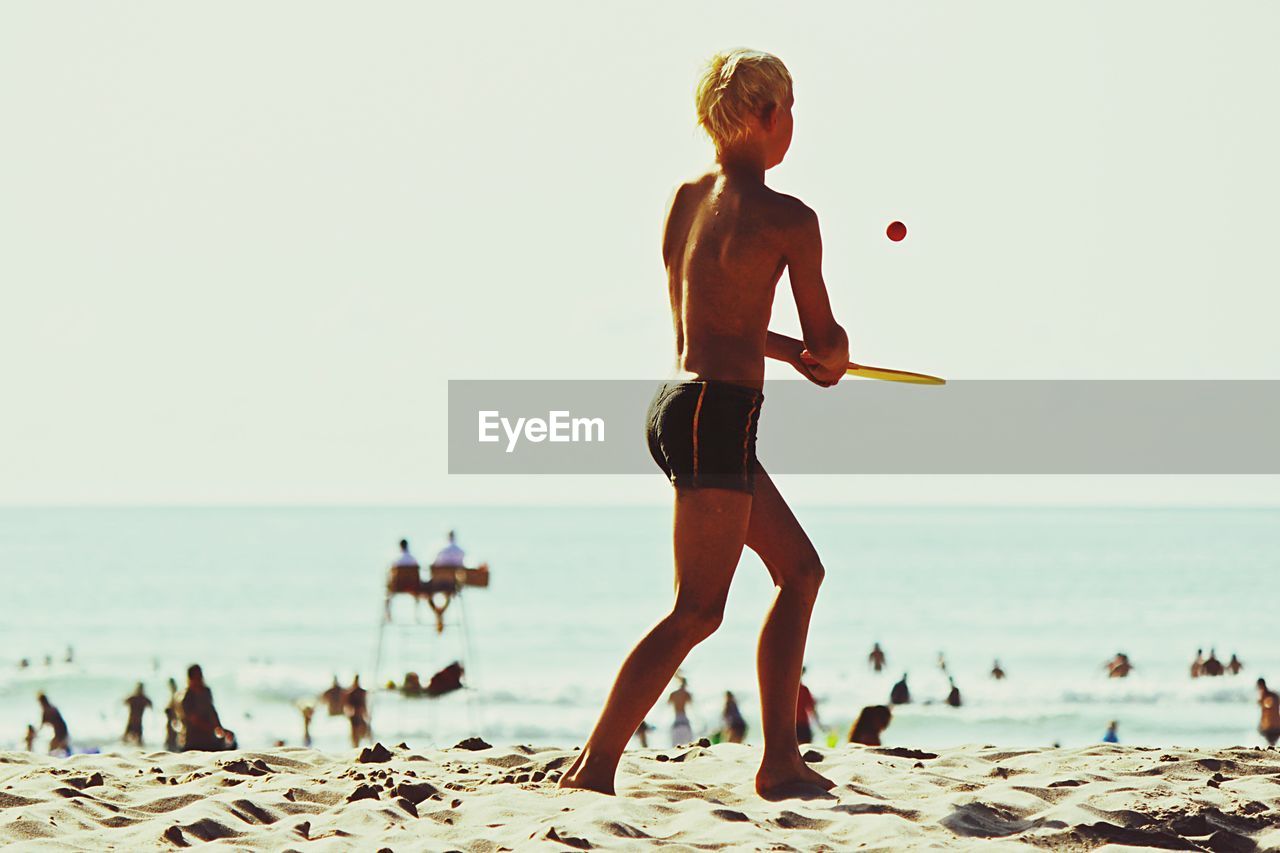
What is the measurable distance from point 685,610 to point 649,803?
0.53 meters

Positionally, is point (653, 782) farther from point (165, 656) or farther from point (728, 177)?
point (165, 656)

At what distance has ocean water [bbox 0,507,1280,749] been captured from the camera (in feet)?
81.0

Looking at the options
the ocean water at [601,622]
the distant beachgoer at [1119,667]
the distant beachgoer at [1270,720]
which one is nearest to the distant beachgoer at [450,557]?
the ocean water at [601,622]

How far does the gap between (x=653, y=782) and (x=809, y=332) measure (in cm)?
147

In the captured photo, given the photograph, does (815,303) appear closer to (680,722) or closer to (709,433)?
(709,433)

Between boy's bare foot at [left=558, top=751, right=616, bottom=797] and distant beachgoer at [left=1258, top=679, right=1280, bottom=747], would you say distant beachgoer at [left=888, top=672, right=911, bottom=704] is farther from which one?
boy's bare foot at [left=558, top=751, right=616, bottom=797]

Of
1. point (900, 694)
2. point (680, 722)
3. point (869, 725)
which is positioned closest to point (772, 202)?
point (869, 725)

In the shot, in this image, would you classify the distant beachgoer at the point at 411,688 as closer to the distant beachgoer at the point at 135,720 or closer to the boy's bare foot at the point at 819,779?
the distant beachgoer at the point at 135,720

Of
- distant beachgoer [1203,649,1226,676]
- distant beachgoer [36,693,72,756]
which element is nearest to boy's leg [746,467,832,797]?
distant beachgoer [36,693,72,756]

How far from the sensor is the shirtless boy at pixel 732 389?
4078 millimetres

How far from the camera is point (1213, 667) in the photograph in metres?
29.3

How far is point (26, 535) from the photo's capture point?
220ft

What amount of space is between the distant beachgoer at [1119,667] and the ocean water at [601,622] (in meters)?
0.34

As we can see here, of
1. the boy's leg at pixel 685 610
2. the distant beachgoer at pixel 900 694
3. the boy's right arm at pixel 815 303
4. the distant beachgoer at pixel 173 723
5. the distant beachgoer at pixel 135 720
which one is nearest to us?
the boy's leg at pixel 685 610
